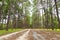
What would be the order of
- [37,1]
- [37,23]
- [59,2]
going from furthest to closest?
[37,23] → [37,1] → [59,2]

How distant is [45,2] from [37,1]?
3511 millimetres

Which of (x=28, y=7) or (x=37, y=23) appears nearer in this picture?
(x=28, y=7)

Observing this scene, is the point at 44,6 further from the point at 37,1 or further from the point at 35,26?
the point at 35,26

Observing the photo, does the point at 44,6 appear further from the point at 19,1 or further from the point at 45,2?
the point at 19,1

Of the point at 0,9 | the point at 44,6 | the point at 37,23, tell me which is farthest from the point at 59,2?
the point at 37,23

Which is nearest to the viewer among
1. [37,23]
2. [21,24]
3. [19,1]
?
[19,1]

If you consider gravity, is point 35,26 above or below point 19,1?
below

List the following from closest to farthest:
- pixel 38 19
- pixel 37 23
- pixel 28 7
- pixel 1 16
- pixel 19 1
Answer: pixel 19 1, pixel 1 16, pixel 28 7, pixel 38 19, pixel 37 23

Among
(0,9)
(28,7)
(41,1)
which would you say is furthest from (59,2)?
(28,7)

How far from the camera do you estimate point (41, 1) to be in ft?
197

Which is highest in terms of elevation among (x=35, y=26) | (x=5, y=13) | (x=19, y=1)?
(x=19, y=1)

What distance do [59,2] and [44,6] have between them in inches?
814

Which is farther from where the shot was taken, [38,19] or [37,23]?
[37,23]

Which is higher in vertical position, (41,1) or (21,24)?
(41,1)
